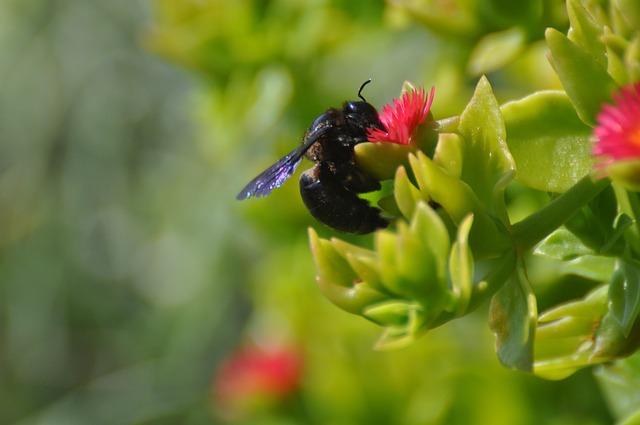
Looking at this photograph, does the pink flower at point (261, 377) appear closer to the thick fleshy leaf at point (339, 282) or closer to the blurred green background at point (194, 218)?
the blurred green background at point (194, 218)

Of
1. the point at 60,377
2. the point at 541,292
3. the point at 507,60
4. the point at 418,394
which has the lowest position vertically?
the point at 60,377

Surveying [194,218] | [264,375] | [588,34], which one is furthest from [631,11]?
[194,218]

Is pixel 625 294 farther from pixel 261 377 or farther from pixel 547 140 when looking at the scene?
pixel 261 377

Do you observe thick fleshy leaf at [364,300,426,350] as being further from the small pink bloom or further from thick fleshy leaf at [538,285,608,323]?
the small pink bloom

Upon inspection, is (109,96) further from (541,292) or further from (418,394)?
(541,292)

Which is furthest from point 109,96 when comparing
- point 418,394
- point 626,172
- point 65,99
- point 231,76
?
point 626,172
